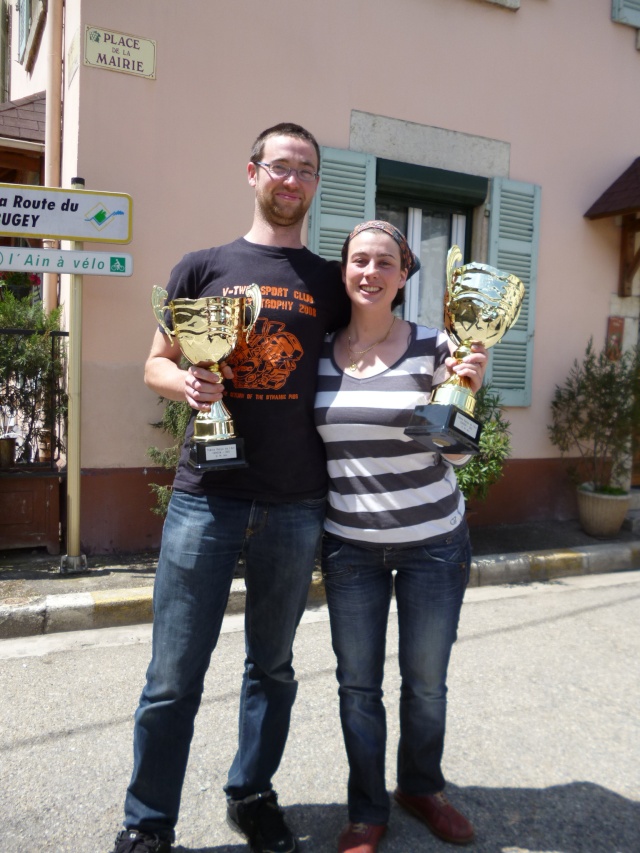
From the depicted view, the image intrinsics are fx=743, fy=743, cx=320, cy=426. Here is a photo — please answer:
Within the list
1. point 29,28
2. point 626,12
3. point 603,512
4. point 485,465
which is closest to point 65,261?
point 485,465

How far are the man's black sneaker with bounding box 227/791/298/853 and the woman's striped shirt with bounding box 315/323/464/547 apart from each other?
2.75 feet

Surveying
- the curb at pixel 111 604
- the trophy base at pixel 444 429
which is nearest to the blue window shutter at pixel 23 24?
the curb at pixel 111 604

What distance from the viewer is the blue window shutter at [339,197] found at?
18.4 ft

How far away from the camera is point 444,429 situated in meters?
1.89

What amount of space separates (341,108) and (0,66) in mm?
7027

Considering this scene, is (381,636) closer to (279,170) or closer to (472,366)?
(472,366)

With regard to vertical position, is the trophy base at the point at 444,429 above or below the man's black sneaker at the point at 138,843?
above

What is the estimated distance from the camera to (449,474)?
221 centimetres

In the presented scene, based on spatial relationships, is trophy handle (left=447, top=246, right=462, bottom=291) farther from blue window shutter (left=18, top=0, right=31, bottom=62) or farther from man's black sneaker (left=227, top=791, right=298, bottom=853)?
blue window shutter (left=18, top=0, right=31, bottom=62)

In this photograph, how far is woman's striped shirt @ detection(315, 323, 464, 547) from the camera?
6.72 feet

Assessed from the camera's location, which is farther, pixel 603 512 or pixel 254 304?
pixel 603 512

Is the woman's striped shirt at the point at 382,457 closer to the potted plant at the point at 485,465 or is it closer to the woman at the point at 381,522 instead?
the woman at the point at 381,522

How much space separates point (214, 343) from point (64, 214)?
2942 mm

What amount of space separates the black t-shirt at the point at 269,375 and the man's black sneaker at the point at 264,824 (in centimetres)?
94
